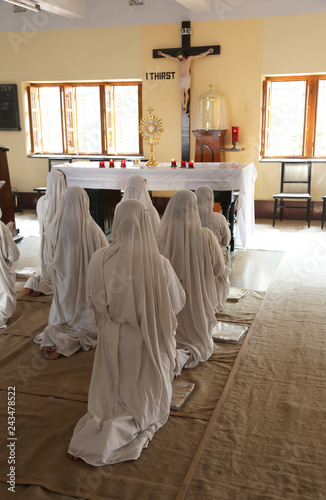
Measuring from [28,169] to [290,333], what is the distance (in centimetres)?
800

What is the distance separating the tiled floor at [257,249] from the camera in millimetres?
6352

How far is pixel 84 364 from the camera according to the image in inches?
161

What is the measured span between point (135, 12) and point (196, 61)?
1.51m

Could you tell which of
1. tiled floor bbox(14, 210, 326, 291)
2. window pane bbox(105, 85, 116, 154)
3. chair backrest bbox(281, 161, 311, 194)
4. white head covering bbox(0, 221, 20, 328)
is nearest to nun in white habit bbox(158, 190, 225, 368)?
white head covering bbox(0, 221, 20, 328)

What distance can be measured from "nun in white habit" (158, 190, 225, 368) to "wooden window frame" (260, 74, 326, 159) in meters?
6.27

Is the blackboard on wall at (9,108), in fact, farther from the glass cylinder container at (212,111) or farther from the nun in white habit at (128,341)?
the nun in white habit at (128,341)

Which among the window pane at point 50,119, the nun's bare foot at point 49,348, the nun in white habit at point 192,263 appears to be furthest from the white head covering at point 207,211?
the window pane at point 50,119

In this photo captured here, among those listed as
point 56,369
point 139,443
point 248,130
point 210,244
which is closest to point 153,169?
point 248,130

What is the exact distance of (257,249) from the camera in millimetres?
7672

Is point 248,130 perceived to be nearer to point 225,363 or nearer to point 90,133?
point 90,133

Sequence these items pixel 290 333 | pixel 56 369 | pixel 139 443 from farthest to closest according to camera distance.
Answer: pixel 290 333
pixel 56 369
pixel 139 443

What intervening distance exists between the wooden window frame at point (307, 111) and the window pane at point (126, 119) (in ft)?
8.60

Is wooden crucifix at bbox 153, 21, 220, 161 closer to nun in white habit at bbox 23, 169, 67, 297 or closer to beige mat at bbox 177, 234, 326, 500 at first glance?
nun in white habit at bbox 23, 169, 67, 297

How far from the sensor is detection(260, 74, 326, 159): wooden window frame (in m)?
9.45
